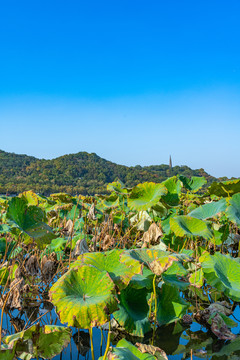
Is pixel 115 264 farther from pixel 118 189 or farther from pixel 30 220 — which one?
pixel 118 189

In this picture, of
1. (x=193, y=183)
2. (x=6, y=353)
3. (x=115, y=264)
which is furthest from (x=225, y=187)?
(x=6, y=353)

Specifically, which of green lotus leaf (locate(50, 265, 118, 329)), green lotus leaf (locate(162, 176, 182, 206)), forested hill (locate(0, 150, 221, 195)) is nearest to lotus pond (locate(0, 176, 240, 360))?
green lotus leaf (locate(50, 265, 118, 329))

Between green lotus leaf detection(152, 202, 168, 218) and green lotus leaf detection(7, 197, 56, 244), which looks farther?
green lotus leaf detection(152, 202, 168, 218)

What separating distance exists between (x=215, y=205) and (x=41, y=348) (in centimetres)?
142

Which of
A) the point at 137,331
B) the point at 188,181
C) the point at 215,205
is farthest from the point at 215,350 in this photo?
the point at 188,181

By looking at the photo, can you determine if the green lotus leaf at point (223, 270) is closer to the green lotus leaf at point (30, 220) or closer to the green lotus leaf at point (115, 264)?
the green lotus leaf at point (115, 264)

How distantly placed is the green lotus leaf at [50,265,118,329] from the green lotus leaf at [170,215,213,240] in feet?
2.40

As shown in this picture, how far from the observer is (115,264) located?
1193 mm

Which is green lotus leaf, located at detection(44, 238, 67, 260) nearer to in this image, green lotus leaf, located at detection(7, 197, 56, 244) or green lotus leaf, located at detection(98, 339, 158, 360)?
green lotus leaf, located at detection(7, 197, 56, 244)

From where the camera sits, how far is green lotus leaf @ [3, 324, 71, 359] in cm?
102

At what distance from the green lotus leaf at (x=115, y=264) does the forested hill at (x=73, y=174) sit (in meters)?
4.91

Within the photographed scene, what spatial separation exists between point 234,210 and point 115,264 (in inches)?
36.8

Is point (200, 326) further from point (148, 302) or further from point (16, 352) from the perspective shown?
point (16, 352)

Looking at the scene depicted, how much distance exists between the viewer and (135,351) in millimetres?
1058
